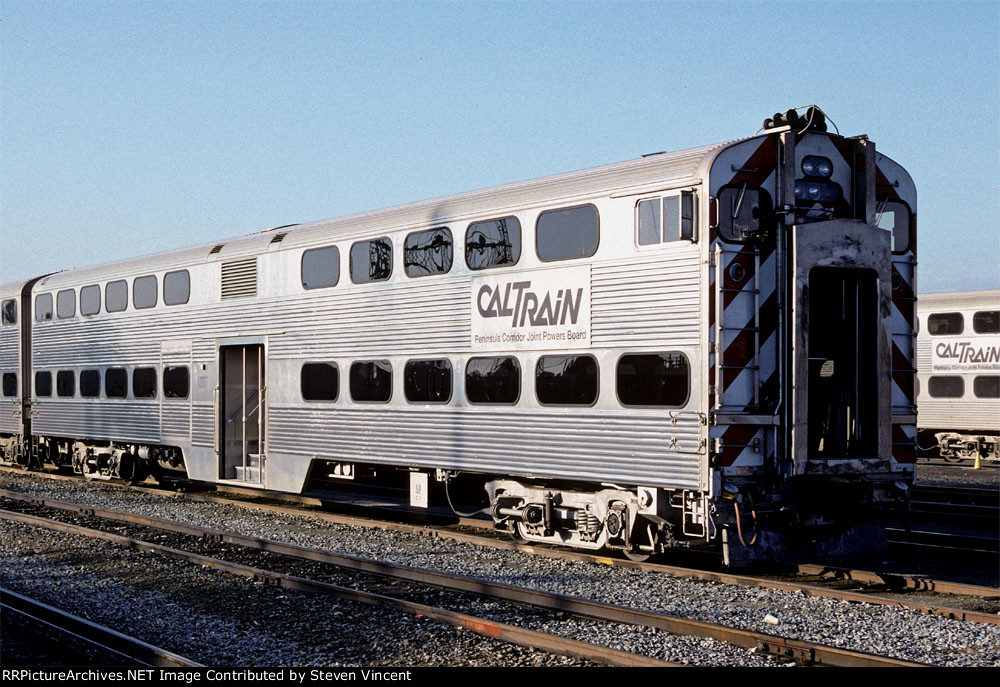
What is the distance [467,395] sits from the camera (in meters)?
12.9

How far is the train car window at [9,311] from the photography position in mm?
24062

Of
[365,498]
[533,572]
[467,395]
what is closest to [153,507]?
[365,498]

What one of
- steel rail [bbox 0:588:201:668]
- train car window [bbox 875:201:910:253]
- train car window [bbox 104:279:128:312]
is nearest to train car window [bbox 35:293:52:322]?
train car window [bbox 104:279:128:312]

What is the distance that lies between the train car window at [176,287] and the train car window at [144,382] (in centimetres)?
136

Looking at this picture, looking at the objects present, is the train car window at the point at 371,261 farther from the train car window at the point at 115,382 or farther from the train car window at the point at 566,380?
the train car window at the point at 115,382

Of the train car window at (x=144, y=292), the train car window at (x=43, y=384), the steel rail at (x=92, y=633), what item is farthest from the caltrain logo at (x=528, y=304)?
the train car window at (x=43, y=384)

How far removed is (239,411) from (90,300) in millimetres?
5514

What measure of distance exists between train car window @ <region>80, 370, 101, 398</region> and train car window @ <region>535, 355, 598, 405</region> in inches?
470

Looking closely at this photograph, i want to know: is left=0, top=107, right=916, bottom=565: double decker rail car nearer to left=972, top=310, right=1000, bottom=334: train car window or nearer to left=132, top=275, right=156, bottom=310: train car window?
left=132, top=275, right=156, bottom=310: train car window

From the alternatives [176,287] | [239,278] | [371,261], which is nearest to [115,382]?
[176,287]

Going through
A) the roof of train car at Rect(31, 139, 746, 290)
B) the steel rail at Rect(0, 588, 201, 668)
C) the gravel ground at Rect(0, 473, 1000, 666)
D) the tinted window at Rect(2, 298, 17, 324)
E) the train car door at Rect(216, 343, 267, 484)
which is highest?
the roof of train car at Rect(31, 139, 746, 290)

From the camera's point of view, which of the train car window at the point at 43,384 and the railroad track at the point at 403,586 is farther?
the train car window at the point at 43,384

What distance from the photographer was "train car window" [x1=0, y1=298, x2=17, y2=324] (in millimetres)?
24062

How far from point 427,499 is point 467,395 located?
176 centimetres
